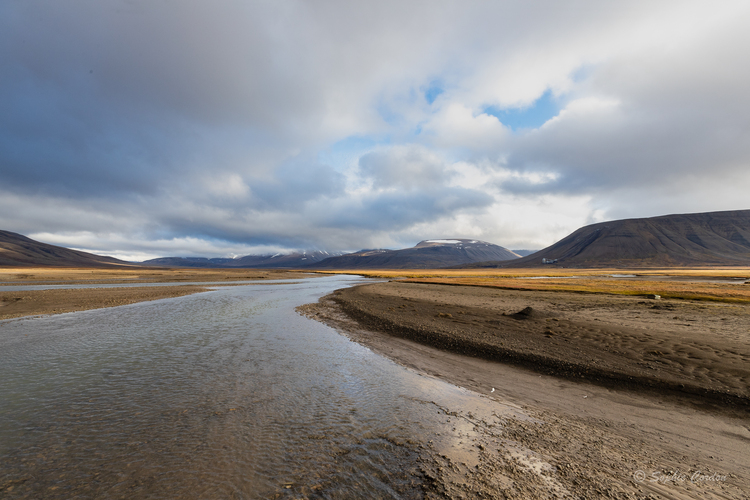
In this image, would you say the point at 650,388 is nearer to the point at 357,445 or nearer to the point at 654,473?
the point at 654,473

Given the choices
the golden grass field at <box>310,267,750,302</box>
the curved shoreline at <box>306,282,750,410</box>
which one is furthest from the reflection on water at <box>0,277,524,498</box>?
the golden grass field at <box>310,267,750,302</box>

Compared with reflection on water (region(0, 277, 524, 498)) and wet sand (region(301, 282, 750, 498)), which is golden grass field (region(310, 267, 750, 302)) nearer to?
wet sand (region(301, 282, 750, 498))

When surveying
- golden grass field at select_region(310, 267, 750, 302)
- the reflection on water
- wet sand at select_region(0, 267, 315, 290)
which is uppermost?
wet sand at select_region(0, 267, 315, 290)

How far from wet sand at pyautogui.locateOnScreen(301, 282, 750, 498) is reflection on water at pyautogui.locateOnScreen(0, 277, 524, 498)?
1523 mm

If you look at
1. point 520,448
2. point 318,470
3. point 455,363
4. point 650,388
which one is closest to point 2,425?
point 318,470

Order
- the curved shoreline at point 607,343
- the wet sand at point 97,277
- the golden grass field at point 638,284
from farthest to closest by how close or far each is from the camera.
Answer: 1. the wet sand at point 97,277
2. the golden grass field at point 638,284
3. the curved shoreline at point 607,343

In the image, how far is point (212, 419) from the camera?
27.9 feet

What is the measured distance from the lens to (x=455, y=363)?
46.2ft

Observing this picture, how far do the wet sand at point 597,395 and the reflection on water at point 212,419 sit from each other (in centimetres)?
152

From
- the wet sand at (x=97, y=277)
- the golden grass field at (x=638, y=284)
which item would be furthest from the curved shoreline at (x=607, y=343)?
the wet sand at (x=97, y=277)

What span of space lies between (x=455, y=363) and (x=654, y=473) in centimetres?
824

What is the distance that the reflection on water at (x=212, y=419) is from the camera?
19.5ft

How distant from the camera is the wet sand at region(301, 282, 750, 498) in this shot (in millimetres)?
5910

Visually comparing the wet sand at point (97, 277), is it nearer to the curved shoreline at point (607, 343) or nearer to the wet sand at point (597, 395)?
the curved shoreline at point (607, 343)
